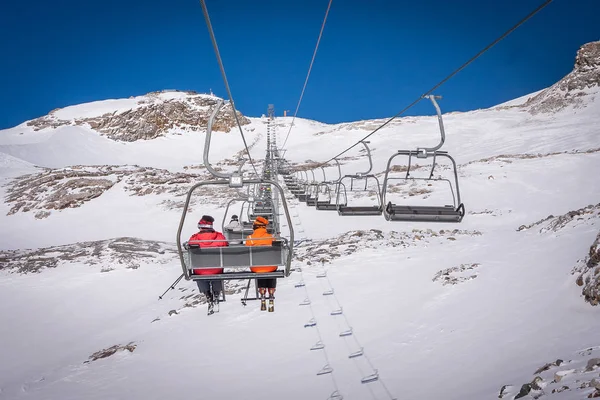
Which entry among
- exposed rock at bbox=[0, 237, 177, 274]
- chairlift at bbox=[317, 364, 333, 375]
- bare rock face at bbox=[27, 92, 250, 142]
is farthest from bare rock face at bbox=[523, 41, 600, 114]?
chairlift at bbox=[317, 364, 333, 375]

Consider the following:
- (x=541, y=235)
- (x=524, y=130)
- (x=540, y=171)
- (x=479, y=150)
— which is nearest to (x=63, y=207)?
(x=541, y=235)

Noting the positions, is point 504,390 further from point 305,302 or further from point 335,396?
point 305,302

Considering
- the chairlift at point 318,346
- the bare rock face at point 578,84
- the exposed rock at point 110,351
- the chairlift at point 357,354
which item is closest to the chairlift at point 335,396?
the chairlift at point 357,354

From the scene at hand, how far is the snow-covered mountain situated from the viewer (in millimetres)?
8086

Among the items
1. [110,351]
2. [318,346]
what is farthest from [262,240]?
[110,351]

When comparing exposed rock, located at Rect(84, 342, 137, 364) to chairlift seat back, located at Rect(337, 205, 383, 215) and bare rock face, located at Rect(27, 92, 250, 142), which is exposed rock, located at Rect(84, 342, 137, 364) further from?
bare rock face, located at Rect(27, 92, 250, 142)

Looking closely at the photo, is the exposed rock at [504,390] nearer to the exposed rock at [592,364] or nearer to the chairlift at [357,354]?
the exposed rock at [592,364]

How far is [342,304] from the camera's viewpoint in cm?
1278

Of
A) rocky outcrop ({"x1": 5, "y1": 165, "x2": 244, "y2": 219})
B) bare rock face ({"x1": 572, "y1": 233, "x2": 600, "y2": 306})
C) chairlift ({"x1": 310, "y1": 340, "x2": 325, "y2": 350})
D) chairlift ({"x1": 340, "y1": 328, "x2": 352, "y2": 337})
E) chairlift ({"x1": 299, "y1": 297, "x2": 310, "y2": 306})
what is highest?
rocky outcrop ({"x1": 5, "y1": 165, "x2": 244, "y2": 219})

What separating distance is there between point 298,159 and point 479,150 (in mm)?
25888

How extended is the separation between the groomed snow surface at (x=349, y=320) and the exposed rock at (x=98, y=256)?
59 centimetres

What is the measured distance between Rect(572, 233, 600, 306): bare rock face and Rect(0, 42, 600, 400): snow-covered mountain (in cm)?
6

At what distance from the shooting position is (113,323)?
603 inches

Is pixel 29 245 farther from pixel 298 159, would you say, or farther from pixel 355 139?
pixel 355 139
